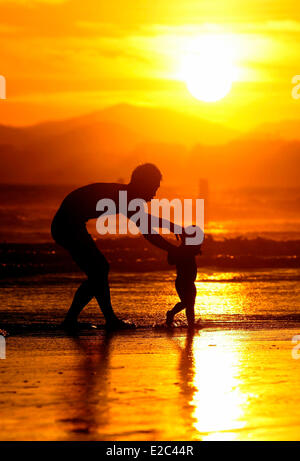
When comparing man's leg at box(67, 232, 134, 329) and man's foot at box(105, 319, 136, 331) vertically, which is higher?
man's leg at box(67, 232, 134, 329)

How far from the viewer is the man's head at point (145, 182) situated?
29.4ft

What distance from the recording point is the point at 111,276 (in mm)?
15711

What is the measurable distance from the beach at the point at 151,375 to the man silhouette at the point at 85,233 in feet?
1.03

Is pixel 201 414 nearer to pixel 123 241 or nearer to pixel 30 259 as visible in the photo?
pixel 30 259

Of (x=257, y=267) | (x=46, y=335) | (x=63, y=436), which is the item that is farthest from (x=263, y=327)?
(x=257, y=267)

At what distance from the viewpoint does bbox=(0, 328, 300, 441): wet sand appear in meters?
4.98

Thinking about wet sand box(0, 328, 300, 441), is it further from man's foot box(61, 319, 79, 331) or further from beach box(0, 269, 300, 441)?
man's foot box(61, 319, 79, 331)

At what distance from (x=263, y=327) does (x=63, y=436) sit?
4844 millimetres

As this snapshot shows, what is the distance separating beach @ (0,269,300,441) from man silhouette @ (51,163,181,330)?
0.31m

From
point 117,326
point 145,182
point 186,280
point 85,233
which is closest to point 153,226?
point 145,182
